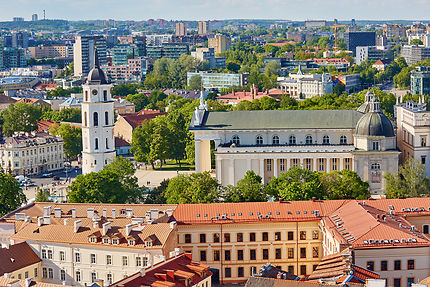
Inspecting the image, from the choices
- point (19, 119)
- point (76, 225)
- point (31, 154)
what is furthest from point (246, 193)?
point (19, 119)

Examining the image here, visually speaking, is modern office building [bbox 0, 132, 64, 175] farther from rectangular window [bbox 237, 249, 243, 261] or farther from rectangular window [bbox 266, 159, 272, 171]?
rectangular window [bbox 237, 249, 243, 261]

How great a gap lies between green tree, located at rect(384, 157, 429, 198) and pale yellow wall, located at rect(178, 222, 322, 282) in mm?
18912

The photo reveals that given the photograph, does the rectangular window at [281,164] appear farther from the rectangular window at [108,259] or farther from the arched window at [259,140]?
the rectangular window at [108,259]

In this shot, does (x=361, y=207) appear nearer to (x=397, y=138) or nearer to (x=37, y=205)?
(x=37, y=205)

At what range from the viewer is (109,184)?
279 feet

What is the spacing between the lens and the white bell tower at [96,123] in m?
97.7

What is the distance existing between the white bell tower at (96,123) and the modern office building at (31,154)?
2570 centimetres

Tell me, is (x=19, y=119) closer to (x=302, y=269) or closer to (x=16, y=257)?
(x=16, y=257)

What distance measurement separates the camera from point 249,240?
2692 inches

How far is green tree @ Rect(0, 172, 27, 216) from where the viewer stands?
276 feet

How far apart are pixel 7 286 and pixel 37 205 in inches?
908

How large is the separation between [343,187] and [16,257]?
32.0 metres

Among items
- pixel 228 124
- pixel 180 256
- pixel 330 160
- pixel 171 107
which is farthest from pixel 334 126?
pixel 171 107

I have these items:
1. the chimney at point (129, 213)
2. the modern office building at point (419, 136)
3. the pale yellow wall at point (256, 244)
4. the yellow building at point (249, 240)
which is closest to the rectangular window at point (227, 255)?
the yellow building at point (249, 240)
